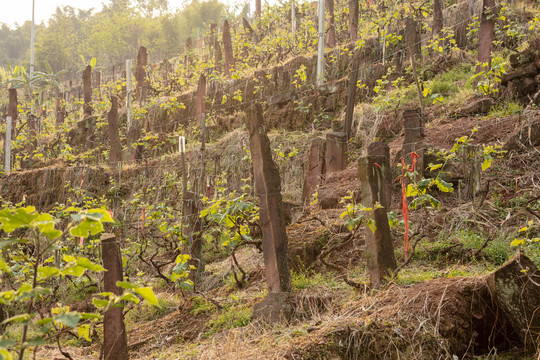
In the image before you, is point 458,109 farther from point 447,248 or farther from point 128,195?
point 128,195

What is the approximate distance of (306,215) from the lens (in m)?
7.78

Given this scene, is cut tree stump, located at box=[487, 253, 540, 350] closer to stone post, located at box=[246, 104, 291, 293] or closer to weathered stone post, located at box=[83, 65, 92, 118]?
stone post, located at box=[246, 104, 291, 293]

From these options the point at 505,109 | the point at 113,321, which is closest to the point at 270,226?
the point at 113,321

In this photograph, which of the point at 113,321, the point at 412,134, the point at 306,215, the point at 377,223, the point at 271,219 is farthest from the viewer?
the point at 306,215

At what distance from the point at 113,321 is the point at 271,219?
181 centimetres

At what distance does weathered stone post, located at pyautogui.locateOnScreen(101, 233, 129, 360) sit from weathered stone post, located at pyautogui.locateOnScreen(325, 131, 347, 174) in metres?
5.44

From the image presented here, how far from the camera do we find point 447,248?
17.7 feet

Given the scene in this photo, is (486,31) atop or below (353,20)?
below

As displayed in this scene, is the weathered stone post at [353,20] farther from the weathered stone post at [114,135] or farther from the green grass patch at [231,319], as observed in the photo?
the green grass patch at [231,319]

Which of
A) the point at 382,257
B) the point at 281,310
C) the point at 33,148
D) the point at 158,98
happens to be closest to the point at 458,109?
the point at 382,257

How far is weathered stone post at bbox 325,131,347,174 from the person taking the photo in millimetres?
8734

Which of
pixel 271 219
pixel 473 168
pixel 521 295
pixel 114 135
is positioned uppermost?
pixel 114 135

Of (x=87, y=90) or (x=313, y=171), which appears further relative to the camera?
(x=87, y=90)

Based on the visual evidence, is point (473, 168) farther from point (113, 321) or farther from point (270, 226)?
point (113, 321)
